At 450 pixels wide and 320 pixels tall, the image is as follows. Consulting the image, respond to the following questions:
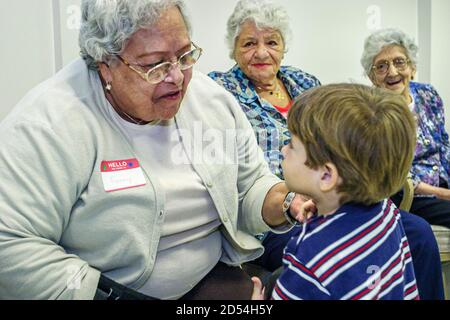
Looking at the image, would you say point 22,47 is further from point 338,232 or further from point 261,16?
point 338,232

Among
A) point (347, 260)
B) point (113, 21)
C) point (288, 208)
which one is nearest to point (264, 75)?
point (288, 208)

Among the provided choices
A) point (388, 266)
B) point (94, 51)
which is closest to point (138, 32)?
point (94, 51)

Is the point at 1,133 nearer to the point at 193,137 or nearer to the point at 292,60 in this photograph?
the point at 193,137

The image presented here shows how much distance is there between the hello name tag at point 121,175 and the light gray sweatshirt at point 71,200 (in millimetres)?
13

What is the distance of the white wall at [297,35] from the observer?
2223mm

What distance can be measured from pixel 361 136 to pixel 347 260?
0.87ft

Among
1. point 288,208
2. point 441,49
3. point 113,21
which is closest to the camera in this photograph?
point 113,21

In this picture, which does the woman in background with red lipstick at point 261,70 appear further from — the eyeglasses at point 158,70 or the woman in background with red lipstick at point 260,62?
the eyeglasses at point 158,70

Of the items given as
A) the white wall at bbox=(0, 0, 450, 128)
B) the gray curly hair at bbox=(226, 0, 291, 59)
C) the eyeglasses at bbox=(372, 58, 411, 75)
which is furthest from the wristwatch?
the eyeglasses at bbox=(372, 58, 411, 75)

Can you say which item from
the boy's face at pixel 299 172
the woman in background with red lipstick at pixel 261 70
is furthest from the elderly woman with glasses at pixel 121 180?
the woman in background with red lipstick at pixel 261 70

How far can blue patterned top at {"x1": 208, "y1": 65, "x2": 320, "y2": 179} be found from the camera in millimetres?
2154

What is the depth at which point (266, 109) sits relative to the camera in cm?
226

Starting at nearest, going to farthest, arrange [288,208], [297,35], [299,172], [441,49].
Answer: [299,172]
[288,208]
[297,35]
[441,49]

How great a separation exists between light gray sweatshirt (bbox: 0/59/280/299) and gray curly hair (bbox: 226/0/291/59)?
1.13 m
